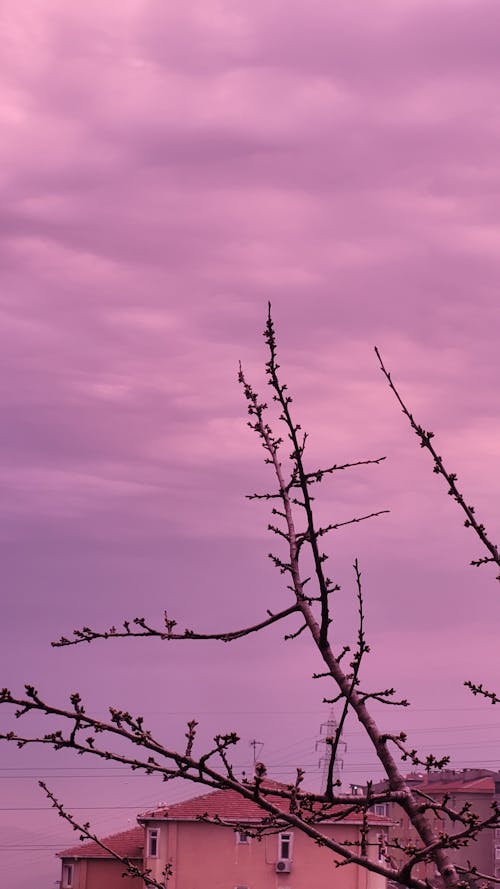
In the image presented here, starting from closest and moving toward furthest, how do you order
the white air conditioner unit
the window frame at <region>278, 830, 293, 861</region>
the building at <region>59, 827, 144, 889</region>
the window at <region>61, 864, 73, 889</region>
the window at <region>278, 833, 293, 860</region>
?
the white air conditioner unit, the window frame at <region>278, 830, 293, 861</region>, the window at <region>278, 833, 293, 860</region>, the building at <region>59, 827, 144, 889</region>, the window at <region>61, 864, 73, 889</region>

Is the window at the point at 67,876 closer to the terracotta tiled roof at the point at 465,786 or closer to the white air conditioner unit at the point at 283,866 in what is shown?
the white air conditioner unit at the point at 283,866

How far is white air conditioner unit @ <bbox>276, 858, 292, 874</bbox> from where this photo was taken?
65.9m

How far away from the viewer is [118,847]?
73375 millimetres

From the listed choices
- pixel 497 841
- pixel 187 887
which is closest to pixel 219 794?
pixel 187 887

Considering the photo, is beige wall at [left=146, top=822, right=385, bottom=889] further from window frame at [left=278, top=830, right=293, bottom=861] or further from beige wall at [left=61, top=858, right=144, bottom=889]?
beige wall at [left=61, top=858, right=144, bottom=889]

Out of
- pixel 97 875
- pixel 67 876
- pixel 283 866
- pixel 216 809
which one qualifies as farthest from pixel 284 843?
pixel 67 876

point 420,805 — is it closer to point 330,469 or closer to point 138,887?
point 330,469

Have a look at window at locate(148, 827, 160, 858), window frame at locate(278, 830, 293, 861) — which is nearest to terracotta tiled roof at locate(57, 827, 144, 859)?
window at locate(148, 827, 160, 858)

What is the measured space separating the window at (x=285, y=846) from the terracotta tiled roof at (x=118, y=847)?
8.51m

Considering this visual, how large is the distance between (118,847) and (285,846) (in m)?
11.6

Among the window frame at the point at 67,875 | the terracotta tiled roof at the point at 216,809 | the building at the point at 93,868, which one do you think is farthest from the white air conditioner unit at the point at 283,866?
the window frame at the point at 67,875

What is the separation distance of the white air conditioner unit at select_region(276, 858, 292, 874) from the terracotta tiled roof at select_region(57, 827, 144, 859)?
8.58 meters

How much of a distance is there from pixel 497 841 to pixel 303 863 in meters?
63.3

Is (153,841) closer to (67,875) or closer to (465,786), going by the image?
(67,875)
